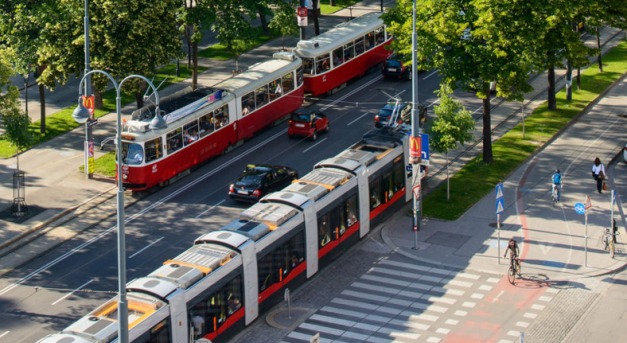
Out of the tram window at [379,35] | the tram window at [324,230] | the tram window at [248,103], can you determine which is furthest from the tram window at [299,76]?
the tram window at [324,230]

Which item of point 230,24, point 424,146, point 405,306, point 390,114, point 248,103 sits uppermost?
point 230,24

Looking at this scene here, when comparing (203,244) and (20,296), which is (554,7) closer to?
(203,244)

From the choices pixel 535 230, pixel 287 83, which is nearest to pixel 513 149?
pixel 535 230

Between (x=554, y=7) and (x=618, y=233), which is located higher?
(x=554, y=7)

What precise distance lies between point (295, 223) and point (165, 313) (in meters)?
9.71

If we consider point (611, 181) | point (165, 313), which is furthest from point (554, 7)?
point (165, 313)

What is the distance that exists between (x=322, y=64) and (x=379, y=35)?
7.82m

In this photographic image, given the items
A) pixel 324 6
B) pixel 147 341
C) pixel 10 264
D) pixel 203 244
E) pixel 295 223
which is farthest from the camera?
pixel 324 6

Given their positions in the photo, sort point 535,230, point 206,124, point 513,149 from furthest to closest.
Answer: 1. point 513,149
2. point 206,124
3. point 535,230

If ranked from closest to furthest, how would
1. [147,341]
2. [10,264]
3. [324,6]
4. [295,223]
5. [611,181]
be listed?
[147,341] → [295,223] → [10,264] → [611,181] → [324,6]

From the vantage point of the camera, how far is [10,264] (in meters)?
53.6

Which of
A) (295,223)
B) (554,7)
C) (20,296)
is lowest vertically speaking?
(20,296)

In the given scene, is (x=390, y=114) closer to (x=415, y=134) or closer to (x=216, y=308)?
(x=415, y=134)

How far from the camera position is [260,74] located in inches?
2781
